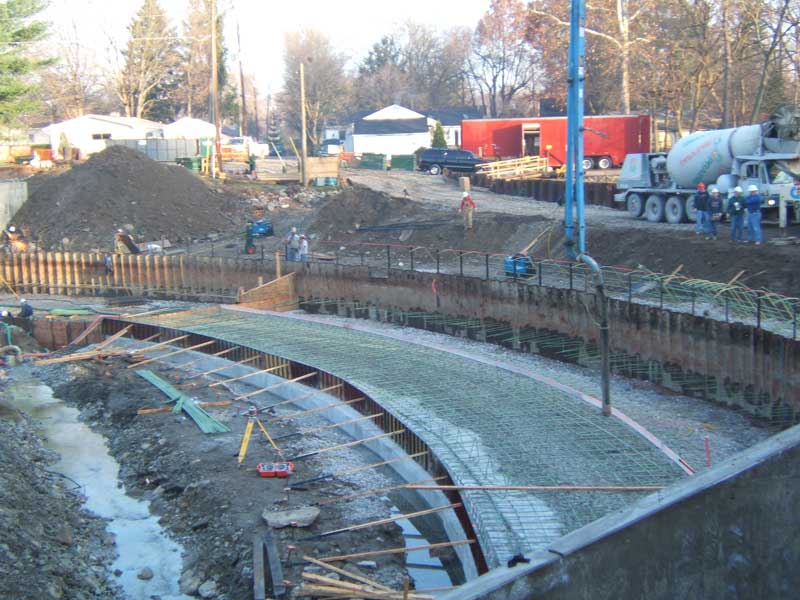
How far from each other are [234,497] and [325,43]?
87356 millimetres

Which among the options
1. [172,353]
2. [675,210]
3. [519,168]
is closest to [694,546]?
[172,353]

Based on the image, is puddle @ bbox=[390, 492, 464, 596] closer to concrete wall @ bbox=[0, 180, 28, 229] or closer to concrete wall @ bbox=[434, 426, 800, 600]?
concrete wall @ bbox=[434, 426, 800, 600]

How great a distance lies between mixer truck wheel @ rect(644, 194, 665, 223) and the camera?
2670 cm

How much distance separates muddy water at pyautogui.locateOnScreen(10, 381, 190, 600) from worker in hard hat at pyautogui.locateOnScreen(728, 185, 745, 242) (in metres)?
14.9

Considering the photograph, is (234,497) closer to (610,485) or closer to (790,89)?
(610,485)

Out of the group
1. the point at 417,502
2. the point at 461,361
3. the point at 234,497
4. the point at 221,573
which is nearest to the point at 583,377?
the point at 461,361

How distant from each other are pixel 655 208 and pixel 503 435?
16.7 metres

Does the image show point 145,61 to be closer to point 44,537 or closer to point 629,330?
point 629,330

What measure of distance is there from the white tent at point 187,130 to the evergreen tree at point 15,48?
69.1ft

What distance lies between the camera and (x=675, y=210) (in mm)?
26000

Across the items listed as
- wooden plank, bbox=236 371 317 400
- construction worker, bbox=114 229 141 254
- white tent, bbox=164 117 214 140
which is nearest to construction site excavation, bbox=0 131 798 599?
wooden plank, bbox=236 371 317 400

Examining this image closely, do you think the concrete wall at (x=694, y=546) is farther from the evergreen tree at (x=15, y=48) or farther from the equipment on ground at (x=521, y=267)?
the evergreen tree at (x=15, y=48)

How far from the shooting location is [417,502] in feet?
38.9

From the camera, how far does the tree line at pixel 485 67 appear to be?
123ft
